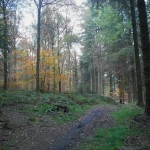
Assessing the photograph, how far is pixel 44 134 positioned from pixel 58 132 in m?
0.76

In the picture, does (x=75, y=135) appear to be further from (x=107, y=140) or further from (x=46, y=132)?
(x=107, y=140)

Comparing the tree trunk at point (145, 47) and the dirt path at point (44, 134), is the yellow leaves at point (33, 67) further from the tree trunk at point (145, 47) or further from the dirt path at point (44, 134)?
the tree trunk at point (145, 47)

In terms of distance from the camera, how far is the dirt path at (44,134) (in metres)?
9.47

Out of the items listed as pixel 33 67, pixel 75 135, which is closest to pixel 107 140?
pixel 75 135

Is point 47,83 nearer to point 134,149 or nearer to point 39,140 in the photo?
point 39,140

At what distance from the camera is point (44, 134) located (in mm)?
11281

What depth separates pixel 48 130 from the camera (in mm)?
12047

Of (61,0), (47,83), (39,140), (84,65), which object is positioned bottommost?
(39,140)

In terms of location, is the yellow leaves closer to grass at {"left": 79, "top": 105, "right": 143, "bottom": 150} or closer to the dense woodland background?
the dense woodland background

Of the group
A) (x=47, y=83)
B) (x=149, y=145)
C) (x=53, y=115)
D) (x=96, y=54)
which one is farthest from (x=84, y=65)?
(x=149, y=145)

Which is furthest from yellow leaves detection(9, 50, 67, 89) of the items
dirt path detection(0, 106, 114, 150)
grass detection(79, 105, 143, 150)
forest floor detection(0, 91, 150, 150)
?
grass detection(79, 105, 143, 150)

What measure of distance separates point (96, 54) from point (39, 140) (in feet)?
106

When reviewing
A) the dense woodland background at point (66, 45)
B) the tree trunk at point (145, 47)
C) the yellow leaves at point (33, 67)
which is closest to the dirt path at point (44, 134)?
the tree trunk at point (145, 47)

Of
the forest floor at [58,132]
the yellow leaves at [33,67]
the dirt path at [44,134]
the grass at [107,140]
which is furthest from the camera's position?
the yellow leaves at [33,67]
